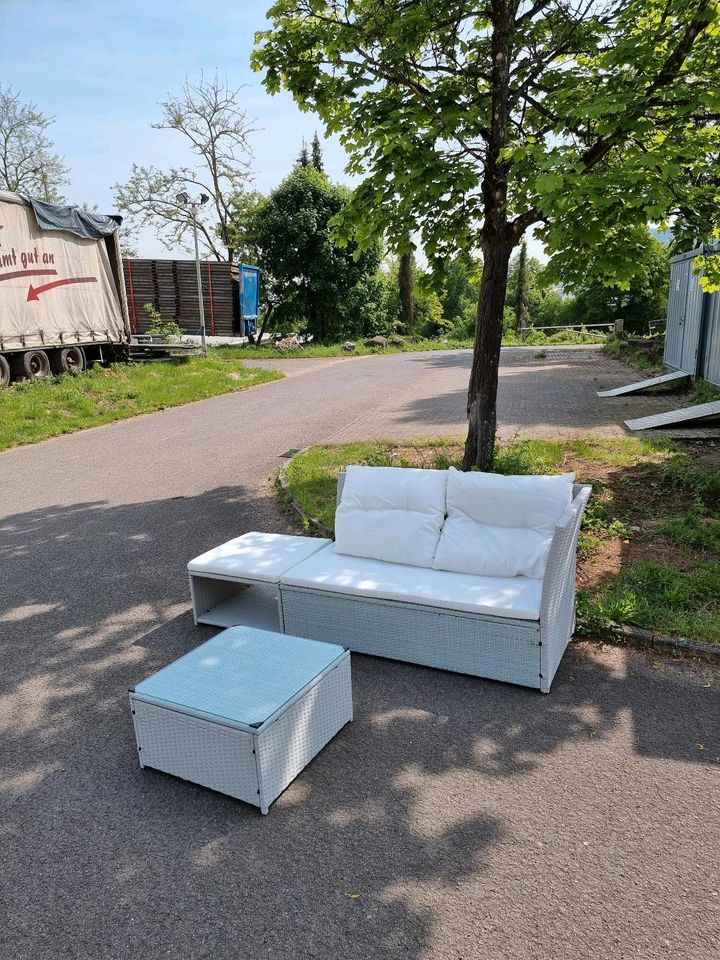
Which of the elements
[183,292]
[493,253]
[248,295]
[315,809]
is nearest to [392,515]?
[315,809]

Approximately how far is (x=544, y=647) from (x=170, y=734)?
197 centimetres

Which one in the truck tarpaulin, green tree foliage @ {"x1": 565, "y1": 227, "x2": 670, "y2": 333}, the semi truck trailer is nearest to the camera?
the truck tarpaulin

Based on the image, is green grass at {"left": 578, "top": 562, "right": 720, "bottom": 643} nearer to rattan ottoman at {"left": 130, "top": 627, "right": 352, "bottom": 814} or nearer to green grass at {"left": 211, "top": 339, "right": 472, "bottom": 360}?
rattan ottoman at {"left": 130, "top": 627, "right": 352, "bottom": 814}

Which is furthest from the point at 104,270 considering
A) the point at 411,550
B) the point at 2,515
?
the point at 411,550

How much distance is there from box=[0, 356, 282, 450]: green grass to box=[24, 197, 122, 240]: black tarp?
3.00 m

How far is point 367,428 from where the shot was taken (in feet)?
37.7

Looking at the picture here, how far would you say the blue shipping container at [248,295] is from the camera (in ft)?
80.9

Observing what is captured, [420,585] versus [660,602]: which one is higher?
[420,585]

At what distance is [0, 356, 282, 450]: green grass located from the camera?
11.7 meters

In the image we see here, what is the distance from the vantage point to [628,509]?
21.2 ft

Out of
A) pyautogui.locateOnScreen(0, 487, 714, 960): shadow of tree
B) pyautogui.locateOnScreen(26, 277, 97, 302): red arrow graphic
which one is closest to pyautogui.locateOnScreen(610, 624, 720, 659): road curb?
pyautogui.locateOnScreen(0, 487, 714, 960): shadow of tree

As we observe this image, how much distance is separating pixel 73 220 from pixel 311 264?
15.2m

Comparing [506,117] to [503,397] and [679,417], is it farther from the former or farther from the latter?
[503,397]

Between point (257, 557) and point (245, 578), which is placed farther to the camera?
point (257, 557)
